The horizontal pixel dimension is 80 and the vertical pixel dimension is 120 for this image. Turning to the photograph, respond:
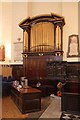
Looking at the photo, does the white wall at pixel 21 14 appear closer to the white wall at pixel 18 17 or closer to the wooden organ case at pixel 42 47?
the white wall at pixel 18 17

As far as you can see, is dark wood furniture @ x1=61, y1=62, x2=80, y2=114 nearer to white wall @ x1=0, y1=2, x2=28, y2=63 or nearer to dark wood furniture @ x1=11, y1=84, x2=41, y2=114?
dark wood furniture @ x1=11, y1=84, x2=41, y2=114

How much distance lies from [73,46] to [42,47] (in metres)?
1.23

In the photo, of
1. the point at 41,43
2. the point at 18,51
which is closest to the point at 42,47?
the point at 41,43

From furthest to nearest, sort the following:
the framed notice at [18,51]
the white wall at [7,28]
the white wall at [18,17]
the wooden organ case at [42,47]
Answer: the white wall at [7,28]
the white wall at [18,17]
the framed notice at [18,51]
the wooden organ case at [42,47]

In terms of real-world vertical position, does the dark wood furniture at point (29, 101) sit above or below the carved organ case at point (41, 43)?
below

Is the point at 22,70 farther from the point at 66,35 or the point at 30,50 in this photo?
the point at 66,35

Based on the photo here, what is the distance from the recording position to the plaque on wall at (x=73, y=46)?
739cm

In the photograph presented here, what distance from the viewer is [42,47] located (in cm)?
746

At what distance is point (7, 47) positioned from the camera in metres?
8.87

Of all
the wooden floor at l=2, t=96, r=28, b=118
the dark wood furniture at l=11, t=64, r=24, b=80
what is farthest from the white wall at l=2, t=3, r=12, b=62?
the wooden floor at l=2, t=96, r=28, b=118

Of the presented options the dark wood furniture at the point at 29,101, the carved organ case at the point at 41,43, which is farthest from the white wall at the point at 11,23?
the dark wood furniture at the point at 29,101

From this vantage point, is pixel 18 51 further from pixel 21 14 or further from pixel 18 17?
pixel 21 14

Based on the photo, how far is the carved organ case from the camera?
7.23 meters

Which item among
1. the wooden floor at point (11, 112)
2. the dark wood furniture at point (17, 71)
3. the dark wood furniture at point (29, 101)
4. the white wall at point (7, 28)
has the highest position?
the white wall at point (7, 28)
